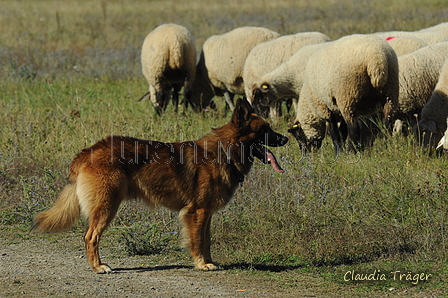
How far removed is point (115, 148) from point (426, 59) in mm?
6617

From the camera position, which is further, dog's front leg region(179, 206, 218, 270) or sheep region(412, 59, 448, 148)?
sheep region(412, 59, 448, 148)

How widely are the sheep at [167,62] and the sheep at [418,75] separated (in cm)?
524

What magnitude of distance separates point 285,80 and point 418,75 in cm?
270

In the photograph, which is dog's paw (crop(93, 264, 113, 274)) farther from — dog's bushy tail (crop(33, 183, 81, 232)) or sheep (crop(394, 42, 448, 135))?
sheep (crop(394, 42, 448, 135))

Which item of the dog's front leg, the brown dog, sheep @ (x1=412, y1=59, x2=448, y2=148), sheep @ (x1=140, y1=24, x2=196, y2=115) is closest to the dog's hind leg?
the brown dog

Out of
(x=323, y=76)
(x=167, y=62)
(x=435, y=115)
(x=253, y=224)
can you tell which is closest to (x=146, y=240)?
(x=253, y=224)

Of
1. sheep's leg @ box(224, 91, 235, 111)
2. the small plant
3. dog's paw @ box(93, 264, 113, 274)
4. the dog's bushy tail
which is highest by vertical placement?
the dog's bushy tail

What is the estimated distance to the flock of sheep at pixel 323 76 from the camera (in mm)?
9250

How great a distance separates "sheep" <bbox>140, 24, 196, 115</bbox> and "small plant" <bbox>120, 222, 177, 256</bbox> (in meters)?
7.55

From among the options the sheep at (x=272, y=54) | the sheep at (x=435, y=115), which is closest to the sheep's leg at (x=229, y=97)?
the sheep at (x=272, y=54)

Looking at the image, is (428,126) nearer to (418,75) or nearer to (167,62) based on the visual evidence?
(418,75)

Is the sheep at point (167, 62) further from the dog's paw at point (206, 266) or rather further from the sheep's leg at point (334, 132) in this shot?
the dog's paw at point (206, 266)

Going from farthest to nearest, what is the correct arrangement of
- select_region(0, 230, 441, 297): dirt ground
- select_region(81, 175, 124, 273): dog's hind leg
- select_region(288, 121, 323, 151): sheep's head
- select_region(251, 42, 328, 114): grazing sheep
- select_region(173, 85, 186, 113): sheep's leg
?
select_region(173, 85, 186, 113): sheep's leg, select_region(251, 42, 328, 114): grazing sheep, select_region(288, 121, 323, 151): sheep's head, select_region(81, 175, 124, 273): dog's hind leg, select_region(0, 230, 441, 297): dirt ground

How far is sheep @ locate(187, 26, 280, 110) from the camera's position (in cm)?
1456
